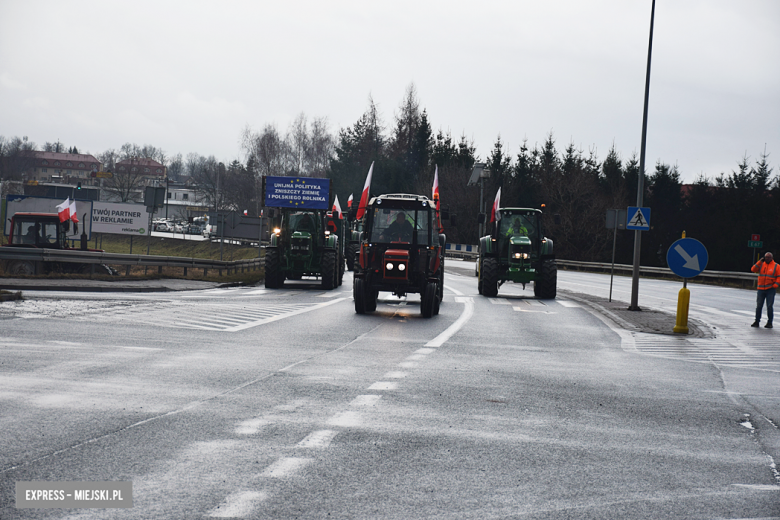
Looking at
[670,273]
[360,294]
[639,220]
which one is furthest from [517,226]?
[670,273]

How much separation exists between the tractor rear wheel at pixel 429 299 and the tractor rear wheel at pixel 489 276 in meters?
8.30

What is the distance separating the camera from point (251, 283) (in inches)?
1200

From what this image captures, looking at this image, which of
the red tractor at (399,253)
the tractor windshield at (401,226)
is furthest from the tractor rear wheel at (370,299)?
the tractor windshield at (401,226)

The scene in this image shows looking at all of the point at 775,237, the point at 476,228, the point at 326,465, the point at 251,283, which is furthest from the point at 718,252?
the point at 326,465

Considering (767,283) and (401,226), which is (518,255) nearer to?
(401,226)

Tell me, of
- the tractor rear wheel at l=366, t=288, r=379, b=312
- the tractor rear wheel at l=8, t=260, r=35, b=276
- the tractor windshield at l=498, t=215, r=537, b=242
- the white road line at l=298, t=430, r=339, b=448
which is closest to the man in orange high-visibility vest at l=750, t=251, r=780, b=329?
the tractor rear wheel at l=366, t=288, r=379, b=312

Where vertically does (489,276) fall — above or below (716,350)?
above

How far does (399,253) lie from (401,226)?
1.00m

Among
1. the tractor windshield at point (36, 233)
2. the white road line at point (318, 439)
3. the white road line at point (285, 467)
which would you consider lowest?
the white road line at point (318, 439)

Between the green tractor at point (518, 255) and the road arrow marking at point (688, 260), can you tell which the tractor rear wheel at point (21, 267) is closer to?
the green tractor at point (518, 255)

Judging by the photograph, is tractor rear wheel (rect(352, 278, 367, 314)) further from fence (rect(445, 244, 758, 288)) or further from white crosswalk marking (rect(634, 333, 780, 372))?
fence (rect(445, 244, 758, 288))

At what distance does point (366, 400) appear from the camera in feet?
25.3

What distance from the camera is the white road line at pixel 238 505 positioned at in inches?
169

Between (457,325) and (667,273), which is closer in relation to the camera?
(457,325)
